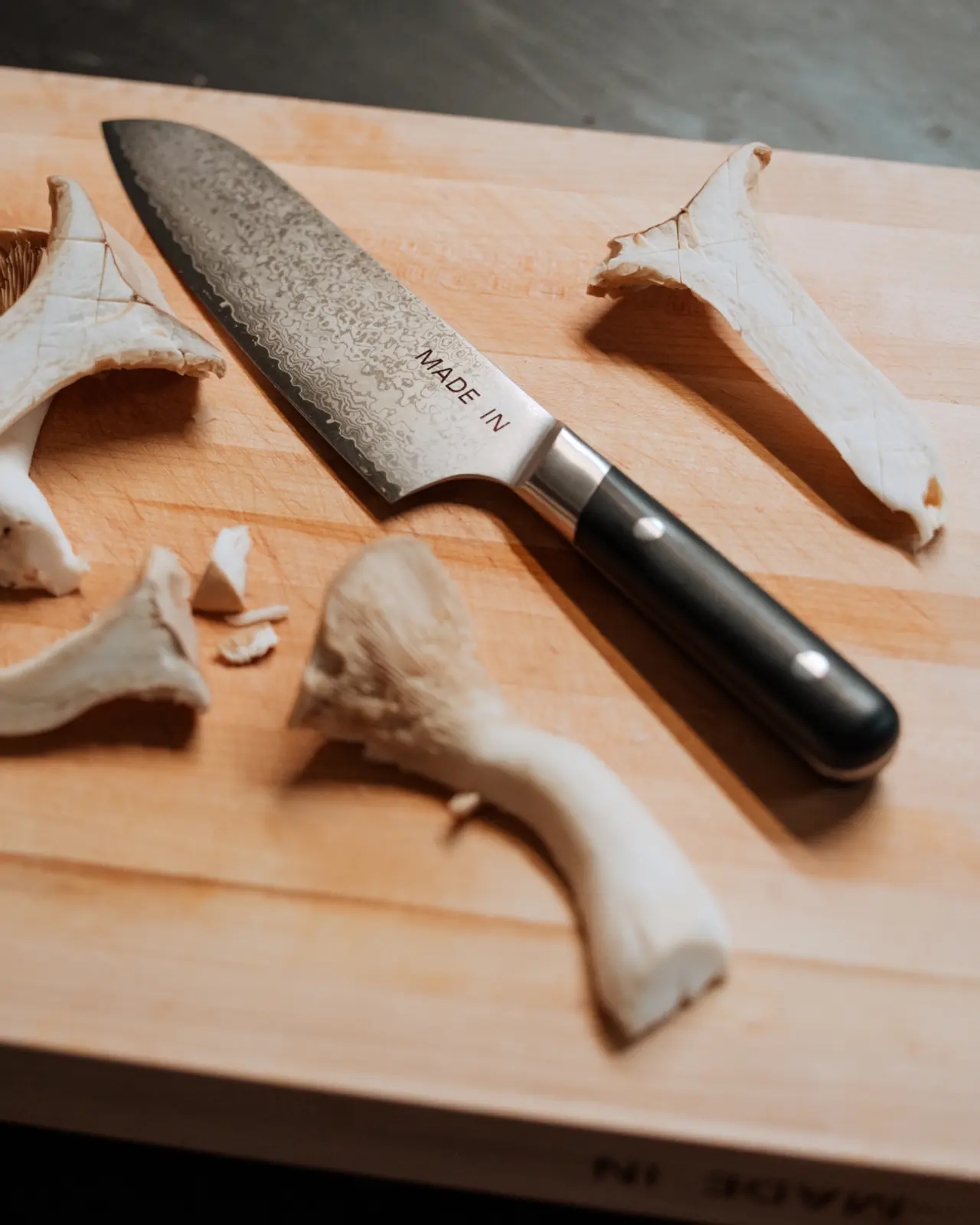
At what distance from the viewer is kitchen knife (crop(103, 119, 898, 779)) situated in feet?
2.96

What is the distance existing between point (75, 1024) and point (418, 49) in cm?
190

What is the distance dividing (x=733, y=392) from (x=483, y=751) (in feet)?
1.85

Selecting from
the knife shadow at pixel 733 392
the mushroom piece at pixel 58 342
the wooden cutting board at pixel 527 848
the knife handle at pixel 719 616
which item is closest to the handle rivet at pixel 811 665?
the knife handle at pixel 719 616

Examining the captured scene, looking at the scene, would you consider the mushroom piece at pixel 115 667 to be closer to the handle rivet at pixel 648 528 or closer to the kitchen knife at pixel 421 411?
the kitchen knife at pixel 421 411

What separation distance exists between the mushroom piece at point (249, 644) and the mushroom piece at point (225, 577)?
0.09ft

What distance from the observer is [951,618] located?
103 cm

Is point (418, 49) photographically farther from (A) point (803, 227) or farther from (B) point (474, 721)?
(B) point (474, 721)

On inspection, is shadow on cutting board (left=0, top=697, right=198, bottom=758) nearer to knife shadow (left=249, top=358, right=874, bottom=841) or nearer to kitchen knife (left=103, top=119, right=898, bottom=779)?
knife shadow (left=249, top=358, right=874, bottom=841)

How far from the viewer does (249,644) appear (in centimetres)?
101

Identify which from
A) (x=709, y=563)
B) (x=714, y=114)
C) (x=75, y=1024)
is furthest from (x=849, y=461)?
(x=714, y=114)

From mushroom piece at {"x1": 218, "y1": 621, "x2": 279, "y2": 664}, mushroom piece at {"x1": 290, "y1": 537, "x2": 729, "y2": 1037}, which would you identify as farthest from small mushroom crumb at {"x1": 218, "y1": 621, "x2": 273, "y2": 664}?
mushroom piece at {"x1": 290, "y1": 537, "x2": 729, "y2": 1037}

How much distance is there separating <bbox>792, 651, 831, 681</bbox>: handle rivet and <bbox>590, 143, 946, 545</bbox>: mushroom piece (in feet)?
0.89

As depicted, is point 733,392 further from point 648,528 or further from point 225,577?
point 225,577

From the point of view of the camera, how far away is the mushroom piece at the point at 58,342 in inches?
40.1
